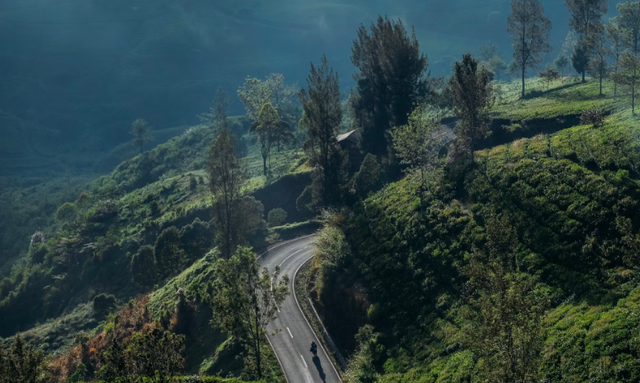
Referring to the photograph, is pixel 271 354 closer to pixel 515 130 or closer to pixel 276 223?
pixel 276 223

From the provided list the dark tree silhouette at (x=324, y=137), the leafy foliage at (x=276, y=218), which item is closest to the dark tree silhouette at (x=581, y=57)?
the dark tree silhouette at (x=324, y=137)

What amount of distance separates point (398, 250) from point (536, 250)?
1320 cm

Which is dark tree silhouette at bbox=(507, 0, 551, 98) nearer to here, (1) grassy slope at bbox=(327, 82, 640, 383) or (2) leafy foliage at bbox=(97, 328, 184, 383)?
(1) grassy slope at bbox=(327, 82, 640, 383)

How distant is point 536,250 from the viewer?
3188 cm

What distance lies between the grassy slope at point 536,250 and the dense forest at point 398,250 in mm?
149

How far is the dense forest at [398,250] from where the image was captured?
2291cm

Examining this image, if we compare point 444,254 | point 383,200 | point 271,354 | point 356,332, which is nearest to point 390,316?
point 356,332

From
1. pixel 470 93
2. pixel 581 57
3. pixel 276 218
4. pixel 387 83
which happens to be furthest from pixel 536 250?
pixel 581 57

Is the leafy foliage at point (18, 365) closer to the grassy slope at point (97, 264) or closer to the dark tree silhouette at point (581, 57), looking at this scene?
the grassy slope at point (97, 264)

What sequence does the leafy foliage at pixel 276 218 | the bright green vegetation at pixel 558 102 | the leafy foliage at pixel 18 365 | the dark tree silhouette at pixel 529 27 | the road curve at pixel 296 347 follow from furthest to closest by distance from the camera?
1. the dark tree silhouette at pixel 529 27
2. the leafy foliage at pixel 276 218
3. the bright green vegetation at pixel 558 102
4. the road curve at pixel 296 347
5. the leafy foliage at pixel 18 365

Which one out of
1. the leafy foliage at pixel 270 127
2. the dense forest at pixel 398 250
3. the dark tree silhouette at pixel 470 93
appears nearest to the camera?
the dense forest at pixel 398 250

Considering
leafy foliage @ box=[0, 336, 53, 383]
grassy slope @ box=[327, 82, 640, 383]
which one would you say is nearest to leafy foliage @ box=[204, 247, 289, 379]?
grassy slope @ box=[327, 82, 640, 383]

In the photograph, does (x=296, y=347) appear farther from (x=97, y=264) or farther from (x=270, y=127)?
(x=270, y=127)

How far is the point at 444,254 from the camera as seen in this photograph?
3769 centimetres
